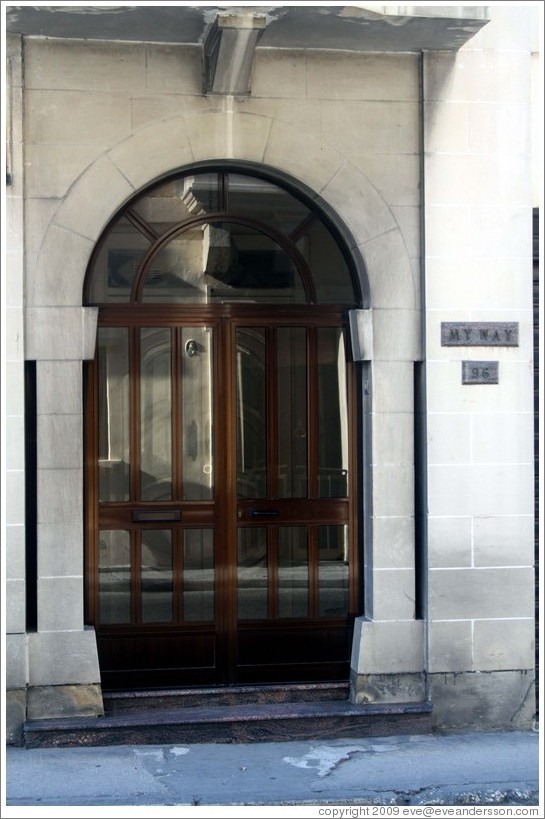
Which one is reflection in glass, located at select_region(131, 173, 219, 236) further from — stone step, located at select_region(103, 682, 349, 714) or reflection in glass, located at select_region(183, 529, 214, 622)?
stone step, located at select_region(103, 682, 349, 714)

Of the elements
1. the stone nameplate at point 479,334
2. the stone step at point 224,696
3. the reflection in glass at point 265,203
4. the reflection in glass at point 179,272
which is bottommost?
the stone step at point 224,696

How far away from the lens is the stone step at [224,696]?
26.0 feet

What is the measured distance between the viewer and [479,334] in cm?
820

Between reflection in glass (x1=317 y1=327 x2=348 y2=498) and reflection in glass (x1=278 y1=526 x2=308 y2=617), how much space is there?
15.0 inches

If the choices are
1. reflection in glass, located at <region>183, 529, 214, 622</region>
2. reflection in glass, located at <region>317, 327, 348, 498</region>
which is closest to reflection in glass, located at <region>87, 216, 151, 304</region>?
reflection in glass, located at <region>317, 327, 348, 498</region>

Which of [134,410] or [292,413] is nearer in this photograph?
[134,410]

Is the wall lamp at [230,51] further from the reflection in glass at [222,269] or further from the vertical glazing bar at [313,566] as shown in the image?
the vertical glazing bar at [313,566]

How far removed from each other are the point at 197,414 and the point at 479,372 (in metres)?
2.08

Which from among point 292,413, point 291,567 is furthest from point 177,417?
point 291,567

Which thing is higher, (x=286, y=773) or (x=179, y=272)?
(x=179, y=272)

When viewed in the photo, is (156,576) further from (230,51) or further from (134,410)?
(230,51)

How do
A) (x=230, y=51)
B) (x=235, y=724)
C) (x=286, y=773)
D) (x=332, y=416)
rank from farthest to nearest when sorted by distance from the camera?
(x=332, y=416) → (x=235, y=724) → (x=230, y=51) → (x=286, y=773)

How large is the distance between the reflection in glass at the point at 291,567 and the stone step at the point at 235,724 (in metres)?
0.71

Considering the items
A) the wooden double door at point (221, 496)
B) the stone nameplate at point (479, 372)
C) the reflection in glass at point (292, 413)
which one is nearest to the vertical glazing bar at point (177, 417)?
the wooden double door at point (221, 496)
